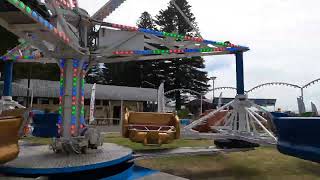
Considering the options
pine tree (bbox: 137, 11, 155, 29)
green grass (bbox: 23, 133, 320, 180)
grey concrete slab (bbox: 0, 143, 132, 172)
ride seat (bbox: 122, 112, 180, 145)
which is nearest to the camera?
grey concrete slab (bbox: 0, 143, 132, 172)

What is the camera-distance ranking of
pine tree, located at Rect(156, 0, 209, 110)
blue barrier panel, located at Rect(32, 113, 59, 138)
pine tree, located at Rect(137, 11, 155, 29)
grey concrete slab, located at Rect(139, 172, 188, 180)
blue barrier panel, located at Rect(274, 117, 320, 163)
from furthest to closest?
pine tree, located at Rect(137, 11, 155, 29) → pine tree, located at Rect(156, 0, 209, 110) → blue barrier panel, located at Rect(32, 113, 59, 138) → grey concrete slab, located at Rect(139, 172, 188, 180) → blue barrier panel, located at Rect(274, 117, 320, 163)

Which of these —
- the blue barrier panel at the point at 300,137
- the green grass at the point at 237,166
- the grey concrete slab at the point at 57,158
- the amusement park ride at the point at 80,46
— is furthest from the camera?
the green grass at the point at 237,166

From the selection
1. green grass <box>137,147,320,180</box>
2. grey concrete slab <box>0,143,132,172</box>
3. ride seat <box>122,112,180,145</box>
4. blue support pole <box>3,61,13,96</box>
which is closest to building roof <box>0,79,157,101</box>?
blue support pole <box>3,61,13,96</box>

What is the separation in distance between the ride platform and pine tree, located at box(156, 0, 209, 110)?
44.4 meters

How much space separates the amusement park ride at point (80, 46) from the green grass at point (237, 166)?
2.04 ft

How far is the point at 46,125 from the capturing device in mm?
11961

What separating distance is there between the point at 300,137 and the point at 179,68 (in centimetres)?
4784

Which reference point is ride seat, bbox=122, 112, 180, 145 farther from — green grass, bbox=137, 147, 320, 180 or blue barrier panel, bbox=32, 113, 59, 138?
blue barrier panel, bbox=32, 113, 59, 138

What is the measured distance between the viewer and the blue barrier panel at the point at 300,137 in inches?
176

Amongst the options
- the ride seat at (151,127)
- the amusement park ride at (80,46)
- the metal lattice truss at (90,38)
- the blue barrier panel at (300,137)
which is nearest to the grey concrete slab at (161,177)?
the amusement park ride at (80,46)

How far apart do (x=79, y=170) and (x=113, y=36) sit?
3.63 meters

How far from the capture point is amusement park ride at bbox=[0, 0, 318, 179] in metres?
5.79

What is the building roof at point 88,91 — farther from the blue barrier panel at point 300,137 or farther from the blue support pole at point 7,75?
the blue barrier panel at point 300,137

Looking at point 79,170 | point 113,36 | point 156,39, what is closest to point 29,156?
point 79,170
